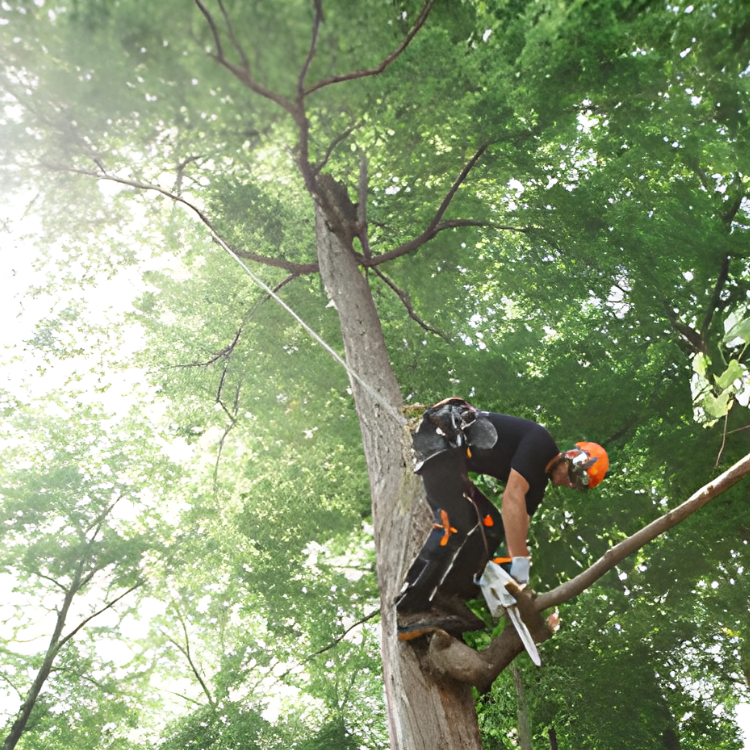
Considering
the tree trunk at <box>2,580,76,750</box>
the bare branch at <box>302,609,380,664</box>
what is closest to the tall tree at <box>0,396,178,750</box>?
the tree trunk at <box>2,580,76,750</box>

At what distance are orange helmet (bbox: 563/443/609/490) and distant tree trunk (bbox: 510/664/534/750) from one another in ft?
19.4

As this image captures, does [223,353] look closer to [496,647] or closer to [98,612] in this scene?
[496,647]

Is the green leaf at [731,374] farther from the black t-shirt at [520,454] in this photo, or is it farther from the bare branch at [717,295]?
the bare branch at [717,295]

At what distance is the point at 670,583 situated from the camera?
289 inches

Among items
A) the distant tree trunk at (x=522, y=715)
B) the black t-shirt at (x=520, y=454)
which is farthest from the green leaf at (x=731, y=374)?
the distant tree trunk at (x=522, y=715)

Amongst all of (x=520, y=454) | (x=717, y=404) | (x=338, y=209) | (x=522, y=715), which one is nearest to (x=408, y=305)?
(x=338, y=209)

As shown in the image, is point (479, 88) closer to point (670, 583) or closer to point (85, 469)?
point (670, 583)

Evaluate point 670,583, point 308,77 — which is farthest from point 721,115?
point 670,583

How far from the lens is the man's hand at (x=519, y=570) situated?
2.84m

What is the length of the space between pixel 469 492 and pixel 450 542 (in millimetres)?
321

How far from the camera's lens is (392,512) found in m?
3.49

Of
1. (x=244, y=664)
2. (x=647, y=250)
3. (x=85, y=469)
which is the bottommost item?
(x=244, y=664)

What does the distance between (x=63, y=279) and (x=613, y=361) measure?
21.5 ft

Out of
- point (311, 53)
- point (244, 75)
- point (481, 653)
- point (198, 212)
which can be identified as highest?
point (198, 212)
